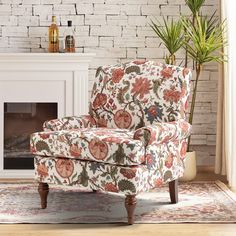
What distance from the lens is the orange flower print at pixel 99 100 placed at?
409 cm

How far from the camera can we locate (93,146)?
11.1ft

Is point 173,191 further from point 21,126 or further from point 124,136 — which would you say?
point 21,126

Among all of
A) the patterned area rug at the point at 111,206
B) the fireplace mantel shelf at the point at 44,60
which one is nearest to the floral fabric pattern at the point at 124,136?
the patterned area rug at the point at 111,206

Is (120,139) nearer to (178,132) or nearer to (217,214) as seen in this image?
(178,132)

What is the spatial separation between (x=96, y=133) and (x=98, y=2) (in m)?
2.08

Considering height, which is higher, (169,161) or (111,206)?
(169,161)

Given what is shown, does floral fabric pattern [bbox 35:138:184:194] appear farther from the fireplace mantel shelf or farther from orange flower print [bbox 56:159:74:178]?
the fireplace mantel shelf

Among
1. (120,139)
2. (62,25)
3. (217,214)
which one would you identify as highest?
(62,25)

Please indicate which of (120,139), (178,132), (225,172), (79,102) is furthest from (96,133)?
(225,172)

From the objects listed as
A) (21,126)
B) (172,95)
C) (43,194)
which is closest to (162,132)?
(172,95)

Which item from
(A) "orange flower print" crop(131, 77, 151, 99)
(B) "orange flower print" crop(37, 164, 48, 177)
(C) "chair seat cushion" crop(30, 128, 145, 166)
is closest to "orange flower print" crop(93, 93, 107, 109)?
(A) "orange flower print" crop(131, 77, 151, 99)

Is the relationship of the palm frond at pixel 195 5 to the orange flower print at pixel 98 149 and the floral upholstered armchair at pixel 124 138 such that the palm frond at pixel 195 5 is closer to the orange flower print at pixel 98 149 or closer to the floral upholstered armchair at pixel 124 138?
the floral upholstered armchair at pixel 124 138

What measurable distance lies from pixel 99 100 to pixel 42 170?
0.76 meters

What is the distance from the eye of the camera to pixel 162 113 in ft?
12.7
